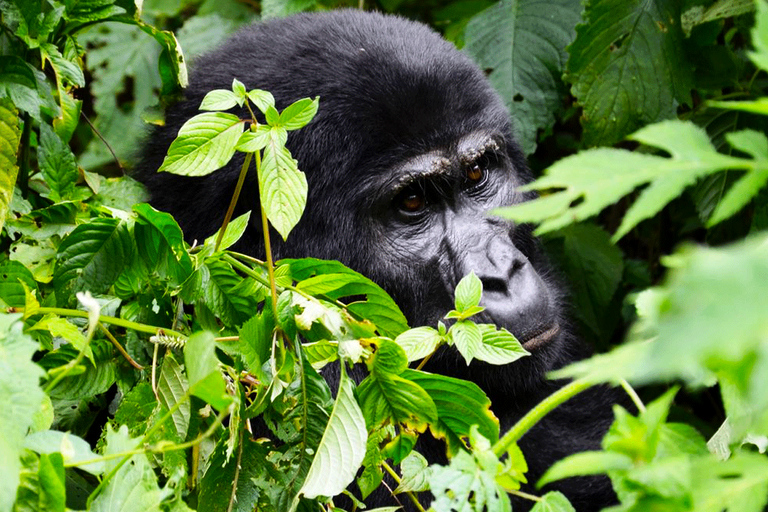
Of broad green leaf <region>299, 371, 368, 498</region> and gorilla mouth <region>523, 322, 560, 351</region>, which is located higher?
broad green leaf <region>299, 371, 368, 498</region>

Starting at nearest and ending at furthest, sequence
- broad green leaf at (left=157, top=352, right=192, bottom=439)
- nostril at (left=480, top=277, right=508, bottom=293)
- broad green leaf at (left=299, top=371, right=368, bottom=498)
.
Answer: broad green leaf at (left=299, top=371, right=368, bottom=498)
broad green leaf at (left=157, top=352, right=192, bottom=439)
nostril at (left=480, top=277, right=508, bottom=293)

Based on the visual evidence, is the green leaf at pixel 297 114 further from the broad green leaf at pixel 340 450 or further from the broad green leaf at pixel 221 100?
the broad green leaf at pixel 340 450

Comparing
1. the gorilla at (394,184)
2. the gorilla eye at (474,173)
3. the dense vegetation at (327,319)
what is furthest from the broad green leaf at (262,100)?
the gorilla eye at (474,173)

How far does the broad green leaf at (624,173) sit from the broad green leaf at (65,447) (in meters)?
0.67

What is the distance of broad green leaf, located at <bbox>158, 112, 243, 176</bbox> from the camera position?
1502 millimetres

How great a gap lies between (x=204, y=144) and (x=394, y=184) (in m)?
0.89

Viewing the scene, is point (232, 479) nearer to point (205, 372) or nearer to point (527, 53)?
point (205, 372)

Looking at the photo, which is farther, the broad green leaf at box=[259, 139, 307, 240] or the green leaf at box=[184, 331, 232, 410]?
Result: the broad green leaf at box=[259, 139, 307, 240]

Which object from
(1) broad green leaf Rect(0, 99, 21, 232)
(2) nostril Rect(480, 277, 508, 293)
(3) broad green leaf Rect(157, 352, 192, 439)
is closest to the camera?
(3) broad green leaf Rect(157, 352, 192, 439)

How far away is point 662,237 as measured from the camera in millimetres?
3654

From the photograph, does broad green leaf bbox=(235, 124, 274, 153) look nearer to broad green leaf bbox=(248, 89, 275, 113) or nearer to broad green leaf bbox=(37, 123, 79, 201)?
broad green leaf bbox=(248, 89, 275, 113)

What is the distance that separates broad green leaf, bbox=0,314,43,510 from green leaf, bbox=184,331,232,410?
180 mm

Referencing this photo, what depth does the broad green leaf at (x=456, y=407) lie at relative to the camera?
4.87 ft

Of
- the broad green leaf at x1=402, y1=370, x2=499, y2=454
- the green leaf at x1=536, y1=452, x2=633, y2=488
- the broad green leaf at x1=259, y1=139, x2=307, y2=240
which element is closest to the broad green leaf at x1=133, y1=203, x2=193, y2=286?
the broad green leaf at x1=259, y1=139, x2=307, y2=240
